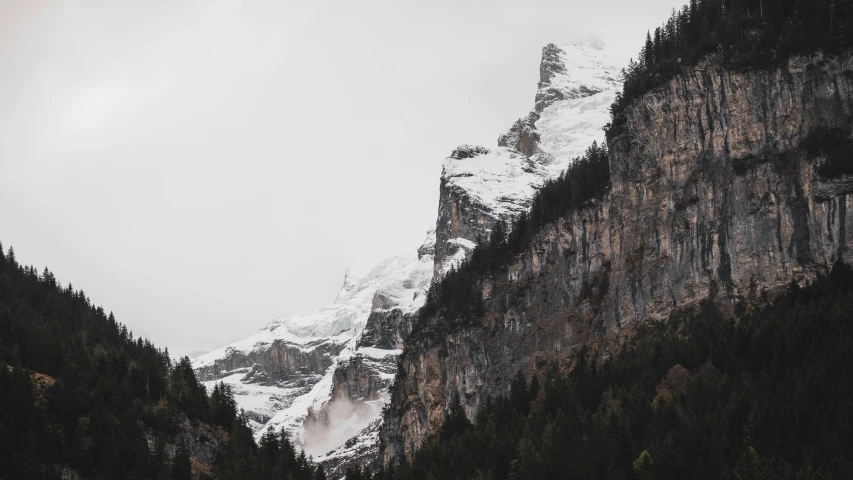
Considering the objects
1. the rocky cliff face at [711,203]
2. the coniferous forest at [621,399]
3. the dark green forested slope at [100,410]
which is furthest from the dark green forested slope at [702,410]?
the dark green forested slope at [100,410]

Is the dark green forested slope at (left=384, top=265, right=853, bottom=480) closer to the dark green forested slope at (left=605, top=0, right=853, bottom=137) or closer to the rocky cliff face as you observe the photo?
the rocky cliff face

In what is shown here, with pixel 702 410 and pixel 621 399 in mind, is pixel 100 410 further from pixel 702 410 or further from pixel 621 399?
pixel 702 410

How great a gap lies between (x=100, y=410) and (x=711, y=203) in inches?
3646

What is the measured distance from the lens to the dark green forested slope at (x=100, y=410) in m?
123

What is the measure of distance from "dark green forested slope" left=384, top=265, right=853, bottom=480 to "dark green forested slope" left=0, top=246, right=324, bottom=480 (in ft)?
95.2

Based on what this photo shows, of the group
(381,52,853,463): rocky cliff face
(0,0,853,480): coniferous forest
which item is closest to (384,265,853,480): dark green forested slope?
(0,0,853,480): coniferous forest

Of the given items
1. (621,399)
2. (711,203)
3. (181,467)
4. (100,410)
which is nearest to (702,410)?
(621,399)

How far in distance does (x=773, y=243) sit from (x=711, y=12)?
1989 inches

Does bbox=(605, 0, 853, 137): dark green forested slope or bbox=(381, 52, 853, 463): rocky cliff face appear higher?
bbox=(605, 0, 853, 137): dark green forested slope

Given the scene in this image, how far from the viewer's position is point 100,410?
442 ft

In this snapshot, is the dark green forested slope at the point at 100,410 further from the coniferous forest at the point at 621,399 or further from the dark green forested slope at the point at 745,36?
the dark green forested slope at the point at 745,36

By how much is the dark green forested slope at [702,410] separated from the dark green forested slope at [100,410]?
2901cm

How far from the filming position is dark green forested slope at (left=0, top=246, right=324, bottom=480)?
123375 millimetres

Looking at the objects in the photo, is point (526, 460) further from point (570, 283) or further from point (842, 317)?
point (570, 283)
